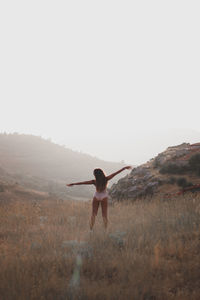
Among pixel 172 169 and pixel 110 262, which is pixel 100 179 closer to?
pixel 110 262

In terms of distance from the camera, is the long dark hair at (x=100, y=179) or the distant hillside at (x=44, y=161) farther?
the distant hillside at (x=44, y=161)

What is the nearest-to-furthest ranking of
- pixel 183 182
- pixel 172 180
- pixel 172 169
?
pixel 183 182 < pixel 172 180 < pixel 172 169

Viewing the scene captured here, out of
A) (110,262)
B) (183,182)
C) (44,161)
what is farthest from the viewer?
(44,161)

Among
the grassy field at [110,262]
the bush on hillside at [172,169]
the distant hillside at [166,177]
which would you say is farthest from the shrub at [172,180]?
the grassy field at [110,262]

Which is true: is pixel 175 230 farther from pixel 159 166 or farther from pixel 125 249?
pixel 159 166

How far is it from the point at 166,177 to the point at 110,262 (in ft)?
27.6

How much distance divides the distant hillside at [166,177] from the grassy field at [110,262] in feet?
11.4

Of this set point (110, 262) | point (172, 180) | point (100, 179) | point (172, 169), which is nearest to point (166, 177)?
point (172, 180)

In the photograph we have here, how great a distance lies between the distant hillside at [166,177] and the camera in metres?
12.4

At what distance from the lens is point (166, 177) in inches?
522

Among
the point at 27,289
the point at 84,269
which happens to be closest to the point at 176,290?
the point at 84,269

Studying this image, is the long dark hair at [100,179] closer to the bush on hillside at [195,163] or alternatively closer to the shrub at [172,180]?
Answer: the shrub at [172,180]

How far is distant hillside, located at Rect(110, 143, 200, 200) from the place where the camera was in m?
12.4

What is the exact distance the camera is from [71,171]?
192 feet
